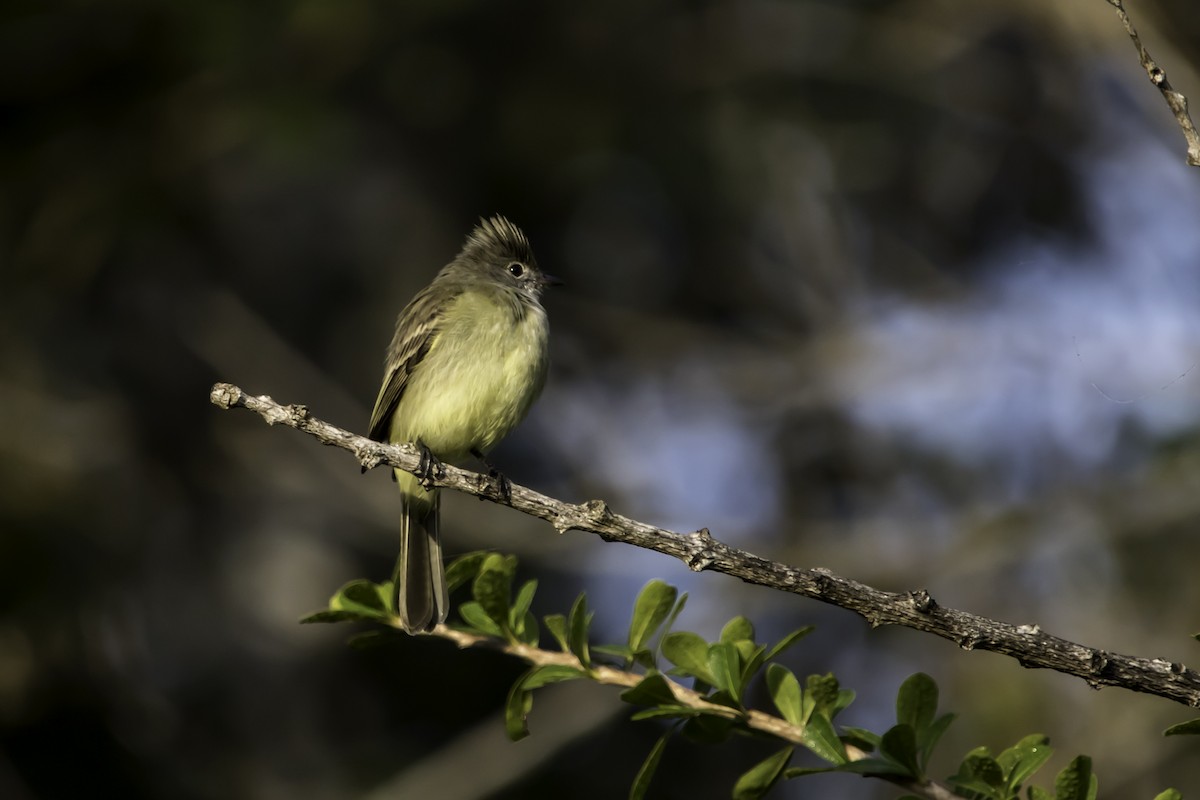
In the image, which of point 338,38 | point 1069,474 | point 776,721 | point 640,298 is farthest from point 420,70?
point 776,721

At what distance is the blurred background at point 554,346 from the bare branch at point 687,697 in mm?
4200

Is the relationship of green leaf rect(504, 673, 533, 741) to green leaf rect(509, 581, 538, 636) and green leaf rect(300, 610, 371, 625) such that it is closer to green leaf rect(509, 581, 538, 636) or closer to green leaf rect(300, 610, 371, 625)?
green leaf rect(509, 581, 538, 636)

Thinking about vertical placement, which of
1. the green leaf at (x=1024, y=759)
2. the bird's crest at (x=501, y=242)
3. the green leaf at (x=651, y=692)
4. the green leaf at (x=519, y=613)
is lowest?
the green leaf at (x=651, y=692)

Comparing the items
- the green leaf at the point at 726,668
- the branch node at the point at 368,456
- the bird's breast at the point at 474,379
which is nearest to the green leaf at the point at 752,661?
the green leaf at the point at 726,668

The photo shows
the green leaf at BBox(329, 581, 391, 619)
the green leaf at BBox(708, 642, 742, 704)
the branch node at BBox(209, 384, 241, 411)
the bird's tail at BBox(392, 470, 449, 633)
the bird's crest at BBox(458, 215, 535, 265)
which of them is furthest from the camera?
the bird's crest at BBox(458, 215, 535, 265)

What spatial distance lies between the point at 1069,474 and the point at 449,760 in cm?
418

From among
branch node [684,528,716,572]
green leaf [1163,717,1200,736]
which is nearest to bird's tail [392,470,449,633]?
branch node [684,528,716,572]

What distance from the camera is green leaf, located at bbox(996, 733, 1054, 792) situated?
201cm

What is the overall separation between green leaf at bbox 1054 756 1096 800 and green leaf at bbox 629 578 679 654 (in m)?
0.73

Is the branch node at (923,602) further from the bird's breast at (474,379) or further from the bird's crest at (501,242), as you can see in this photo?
the bird's crest at (501,242)

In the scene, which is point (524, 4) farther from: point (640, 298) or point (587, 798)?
point (587, 798)

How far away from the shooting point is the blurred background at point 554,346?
7168 millimetres

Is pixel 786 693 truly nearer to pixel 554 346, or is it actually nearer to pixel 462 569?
pixel 462 569

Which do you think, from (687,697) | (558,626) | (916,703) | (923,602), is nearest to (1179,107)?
(923,602)
